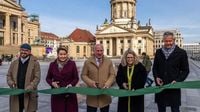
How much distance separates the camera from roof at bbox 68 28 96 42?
379 ft

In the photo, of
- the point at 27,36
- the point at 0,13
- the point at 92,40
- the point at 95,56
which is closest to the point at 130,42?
the point at 92,40

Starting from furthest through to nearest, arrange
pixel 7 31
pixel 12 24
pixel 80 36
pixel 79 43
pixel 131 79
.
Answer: pixel 80 36 → pixel 79 43 → pixel 12 24 → pixel 7 31 → pixel 131 79

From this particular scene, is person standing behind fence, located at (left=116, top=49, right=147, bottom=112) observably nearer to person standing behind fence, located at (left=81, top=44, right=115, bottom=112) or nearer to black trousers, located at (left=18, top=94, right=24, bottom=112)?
person standing behind fence, located at (left=81, top=44, right=115, bottom=112)

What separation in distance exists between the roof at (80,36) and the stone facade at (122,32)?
13648 millimetres

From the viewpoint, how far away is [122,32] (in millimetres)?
98000

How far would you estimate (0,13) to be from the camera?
68.9 m

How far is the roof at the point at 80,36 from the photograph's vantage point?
379 feet

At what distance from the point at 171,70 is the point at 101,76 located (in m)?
1.34

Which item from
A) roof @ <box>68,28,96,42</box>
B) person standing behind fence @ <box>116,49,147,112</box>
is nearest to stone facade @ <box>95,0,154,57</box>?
roof @ <box>68,28,96,42</box>

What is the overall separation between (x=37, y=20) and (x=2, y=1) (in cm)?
2626

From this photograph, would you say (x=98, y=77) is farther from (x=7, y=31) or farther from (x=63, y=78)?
(x=7, y=31)

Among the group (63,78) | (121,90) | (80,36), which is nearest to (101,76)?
(121,90)

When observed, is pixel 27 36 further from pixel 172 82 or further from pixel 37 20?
pixel 172 82

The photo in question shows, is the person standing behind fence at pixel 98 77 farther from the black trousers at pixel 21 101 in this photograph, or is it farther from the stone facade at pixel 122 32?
the stone facade at pixel 122 32
